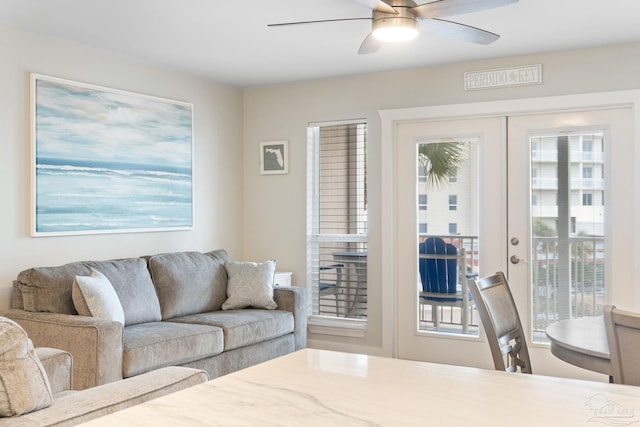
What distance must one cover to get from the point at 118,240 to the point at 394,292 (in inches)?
87.0

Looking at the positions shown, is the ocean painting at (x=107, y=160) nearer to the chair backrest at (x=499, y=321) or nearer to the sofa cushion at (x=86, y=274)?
the sofa cushion at (x=86, y=274)

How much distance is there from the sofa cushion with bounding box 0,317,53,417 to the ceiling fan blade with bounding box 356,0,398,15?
1952 millimetres

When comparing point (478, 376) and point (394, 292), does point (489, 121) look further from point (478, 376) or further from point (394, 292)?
point (478, 376)

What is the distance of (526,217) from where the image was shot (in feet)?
15.1

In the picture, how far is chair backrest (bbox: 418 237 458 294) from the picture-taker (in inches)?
193

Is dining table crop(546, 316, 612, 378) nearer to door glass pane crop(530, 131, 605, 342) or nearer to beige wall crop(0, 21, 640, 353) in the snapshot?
door glass pane crop(530, 131, 605, 342)

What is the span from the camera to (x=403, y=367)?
120 cm

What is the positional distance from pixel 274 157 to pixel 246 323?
1880mm

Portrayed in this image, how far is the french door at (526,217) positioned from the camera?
4.36m

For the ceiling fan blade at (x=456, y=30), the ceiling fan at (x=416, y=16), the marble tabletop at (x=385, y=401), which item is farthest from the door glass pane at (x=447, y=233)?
the marble tabletop at (x=385, y=401)

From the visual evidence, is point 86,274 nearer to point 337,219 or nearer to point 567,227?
point 337,219

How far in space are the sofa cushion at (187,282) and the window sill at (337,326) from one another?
1025 mm

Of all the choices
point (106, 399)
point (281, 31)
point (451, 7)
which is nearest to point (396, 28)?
point (451, 7)

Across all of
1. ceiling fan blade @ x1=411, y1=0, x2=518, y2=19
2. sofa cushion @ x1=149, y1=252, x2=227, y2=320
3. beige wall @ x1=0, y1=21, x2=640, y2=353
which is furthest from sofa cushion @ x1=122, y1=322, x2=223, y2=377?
ceiling fan blade @ x1=411, y1=0, x2=518, y2=19
